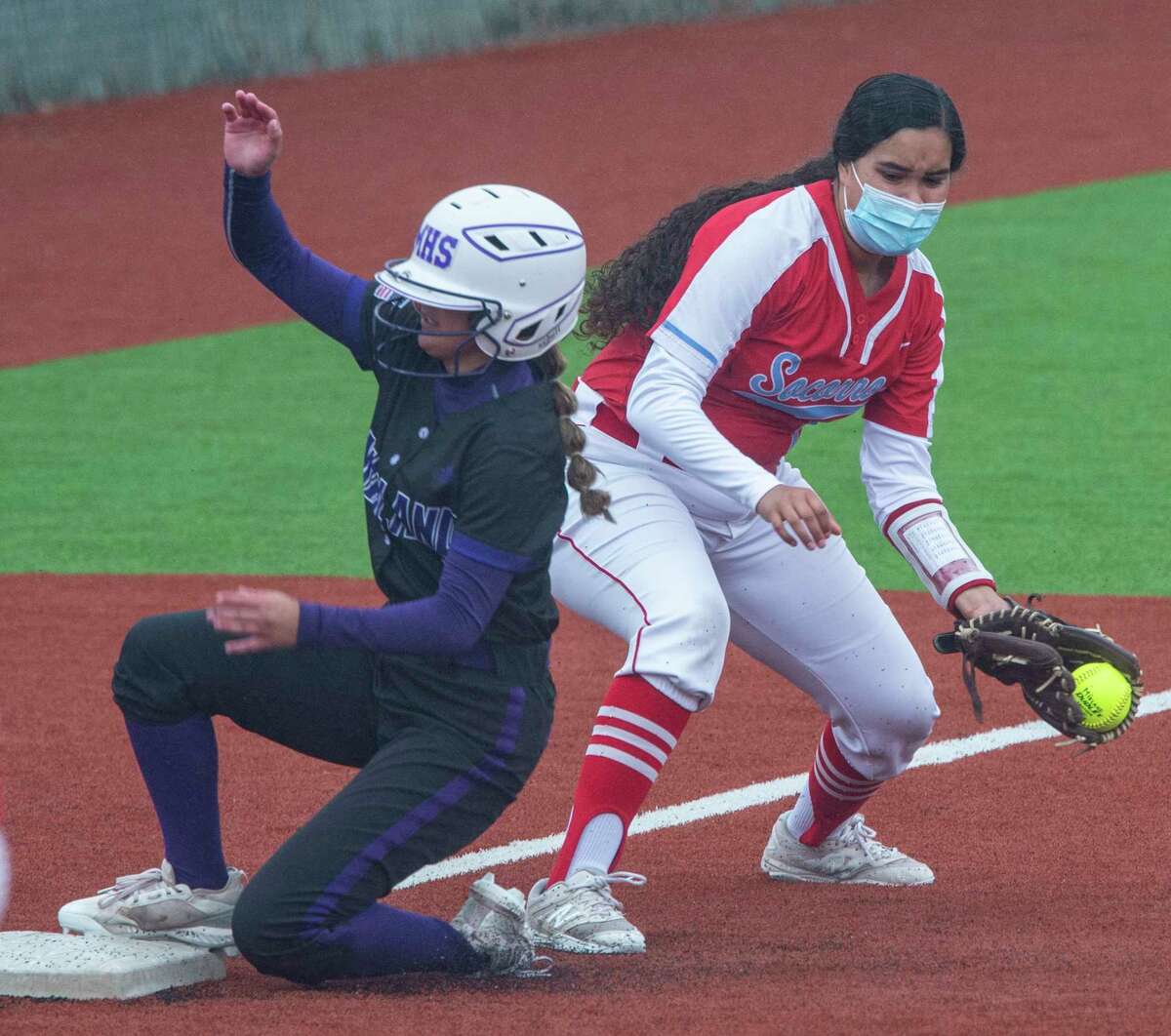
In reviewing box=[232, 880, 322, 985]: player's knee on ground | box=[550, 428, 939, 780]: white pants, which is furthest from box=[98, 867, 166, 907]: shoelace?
box=[550, 428, 939, 780]: white pants

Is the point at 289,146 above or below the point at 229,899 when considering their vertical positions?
below

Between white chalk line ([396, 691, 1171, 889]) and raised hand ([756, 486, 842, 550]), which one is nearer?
raised hand ([756, 486, 842, 550])

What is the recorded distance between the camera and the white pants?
4.64m

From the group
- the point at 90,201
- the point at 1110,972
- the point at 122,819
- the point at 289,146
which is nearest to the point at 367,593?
the point at 122,819

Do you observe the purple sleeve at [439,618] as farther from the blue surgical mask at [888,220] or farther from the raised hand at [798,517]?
the blue surgical mask at [888,220]

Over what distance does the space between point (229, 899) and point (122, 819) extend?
121cm

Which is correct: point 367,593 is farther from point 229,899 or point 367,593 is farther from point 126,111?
point 126,111

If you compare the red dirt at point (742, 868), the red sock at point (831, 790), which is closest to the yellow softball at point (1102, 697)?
the red dirt at point (742, 868)

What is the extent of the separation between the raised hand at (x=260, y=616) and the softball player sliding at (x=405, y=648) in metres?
0.02

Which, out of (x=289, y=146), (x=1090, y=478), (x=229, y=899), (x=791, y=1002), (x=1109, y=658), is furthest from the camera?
(x=289, y=146)

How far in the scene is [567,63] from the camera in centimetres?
1975

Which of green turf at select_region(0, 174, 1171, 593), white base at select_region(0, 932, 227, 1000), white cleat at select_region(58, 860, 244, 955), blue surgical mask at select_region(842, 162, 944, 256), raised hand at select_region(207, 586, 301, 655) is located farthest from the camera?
green turf at select_region(0, 174, 1171, 593)

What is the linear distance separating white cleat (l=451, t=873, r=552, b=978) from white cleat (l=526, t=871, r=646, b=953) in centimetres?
12

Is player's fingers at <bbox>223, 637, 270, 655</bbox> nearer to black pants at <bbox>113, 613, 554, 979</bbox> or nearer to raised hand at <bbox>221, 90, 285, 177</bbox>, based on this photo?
black pants at <bbox>113, 613, 554, 979</bbox>
